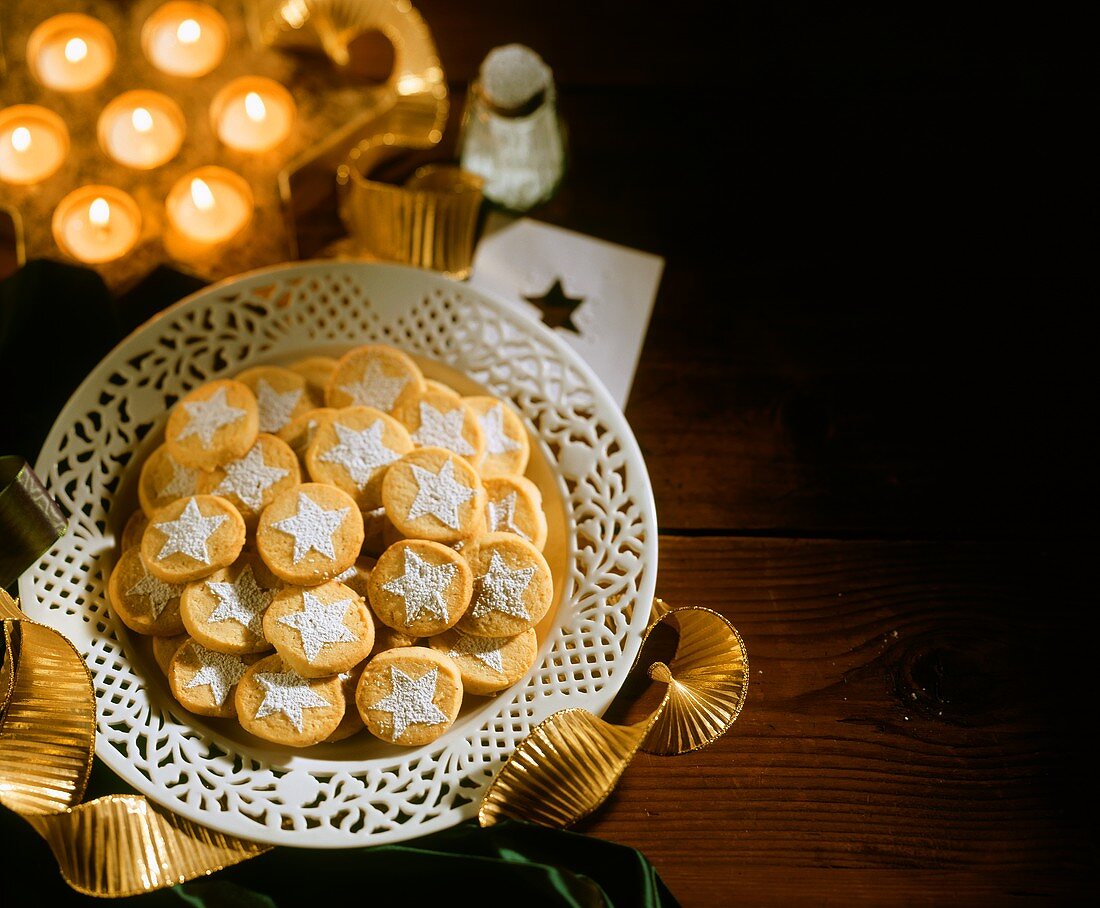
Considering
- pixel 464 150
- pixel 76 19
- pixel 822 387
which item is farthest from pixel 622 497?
pixel 76 19

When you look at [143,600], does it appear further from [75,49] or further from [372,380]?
[75,49]

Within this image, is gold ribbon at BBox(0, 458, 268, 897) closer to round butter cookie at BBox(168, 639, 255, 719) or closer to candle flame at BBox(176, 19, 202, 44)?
round butter cookie at BBox(168, 639, 255, 719)

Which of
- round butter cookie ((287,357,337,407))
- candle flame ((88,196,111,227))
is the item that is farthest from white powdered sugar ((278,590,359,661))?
candle flame ((88,196,111,227))

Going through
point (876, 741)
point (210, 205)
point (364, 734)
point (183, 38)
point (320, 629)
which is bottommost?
point (876, 741)

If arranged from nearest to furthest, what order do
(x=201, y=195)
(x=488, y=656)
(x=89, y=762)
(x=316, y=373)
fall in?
1. (x=89, y=762)
2. (x=488, y=656)
3. (x=316, y=373)
4. (x=201, y=195)

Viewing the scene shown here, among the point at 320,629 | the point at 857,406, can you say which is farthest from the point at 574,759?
the point at 857,406

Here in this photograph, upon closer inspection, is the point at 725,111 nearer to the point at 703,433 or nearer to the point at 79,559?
the point at 703,433
